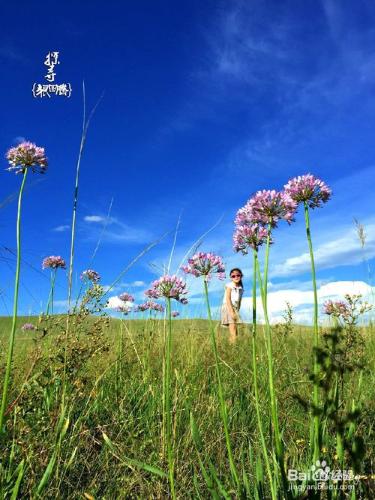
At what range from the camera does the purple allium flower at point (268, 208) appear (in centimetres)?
213

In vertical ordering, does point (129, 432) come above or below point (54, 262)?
below

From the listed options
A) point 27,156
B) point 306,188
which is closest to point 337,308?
point 306,188

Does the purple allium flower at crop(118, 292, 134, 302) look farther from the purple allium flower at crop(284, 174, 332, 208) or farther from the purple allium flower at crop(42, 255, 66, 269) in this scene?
the purple allium flower at crop(284, 174, 332, 208)

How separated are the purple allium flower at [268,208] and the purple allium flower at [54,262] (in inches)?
118

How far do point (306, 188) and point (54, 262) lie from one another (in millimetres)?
3227

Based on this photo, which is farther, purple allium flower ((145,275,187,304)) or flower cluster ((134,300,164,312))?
flower cluster ((134,300,164,312))

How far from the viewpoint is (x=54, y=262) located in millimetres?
4648

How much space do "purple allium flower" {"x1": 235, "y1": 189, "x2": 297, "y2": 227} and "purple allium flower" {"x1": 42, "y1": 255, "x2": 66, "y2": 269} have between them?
3006mm

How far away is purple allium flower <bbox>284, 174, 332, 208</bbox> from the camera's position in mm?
2264

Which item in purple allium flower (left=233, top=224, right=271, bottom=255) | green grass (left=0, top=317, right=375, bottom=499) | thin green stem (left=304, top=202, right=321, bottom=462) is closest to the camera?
thin green stem (left=304, top=202, right=321, bottom=462)

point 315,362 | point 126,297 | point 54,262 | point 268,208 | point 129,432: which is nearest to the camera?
point 315,362

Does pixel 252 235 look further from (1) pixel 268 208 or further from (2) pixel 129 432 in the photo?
(2) pixel 129 432

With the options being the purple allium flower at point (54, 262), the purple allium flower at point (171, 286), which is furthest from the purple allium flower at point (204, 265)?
the purple allium flower at point (54, 262)

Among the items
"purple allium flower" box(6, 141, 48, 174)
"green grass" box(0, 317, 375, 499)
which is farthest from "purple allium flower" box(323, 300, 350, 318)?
"purple allium flower" box(6, 141, 48, 174)
